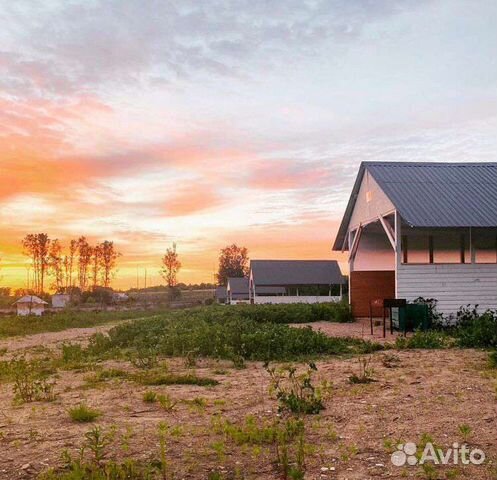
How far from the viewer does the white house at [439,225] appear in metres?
17.0

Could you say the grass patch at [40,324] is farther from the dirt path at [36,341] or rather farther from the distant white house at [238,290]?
the distant white house at [238,290]

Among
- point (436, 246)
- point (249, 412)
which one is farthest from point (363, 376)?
point (436, 246)

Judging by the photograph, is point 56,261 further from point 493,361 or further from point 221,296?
point 493,361

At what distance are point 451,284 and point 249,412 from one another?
1193cm

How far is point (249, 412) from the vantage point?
7.24 m

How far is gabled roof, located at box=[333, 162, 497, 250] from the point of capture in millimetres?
16609

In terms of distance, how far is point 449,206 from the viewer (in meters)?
17.4

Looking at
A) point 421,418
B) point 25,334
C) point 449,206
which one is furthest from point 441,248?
point 25,334

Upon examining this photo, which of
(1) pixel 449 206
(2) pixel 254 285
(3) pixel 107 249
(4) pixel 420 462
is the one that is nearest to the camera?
(4) pixel 420 462

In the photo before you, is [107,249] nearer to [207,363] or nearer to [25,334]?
[25,334]

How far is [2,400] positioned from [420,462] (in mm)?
6348

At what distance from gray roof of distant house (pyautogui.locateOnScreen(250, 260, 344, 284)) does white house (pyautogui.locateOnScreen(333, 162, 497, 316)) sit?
33.7 metres

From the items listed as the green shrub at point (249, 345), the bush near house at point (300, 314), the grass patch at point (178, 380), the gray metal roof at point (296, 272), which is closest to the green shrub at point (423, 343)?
the green shrub at point (249, 345)

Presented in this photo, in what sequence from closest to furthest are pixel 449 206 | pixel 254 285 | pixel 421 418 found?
1. pixel 421 418
2. pixel 449 206
3. pixel 254 285
